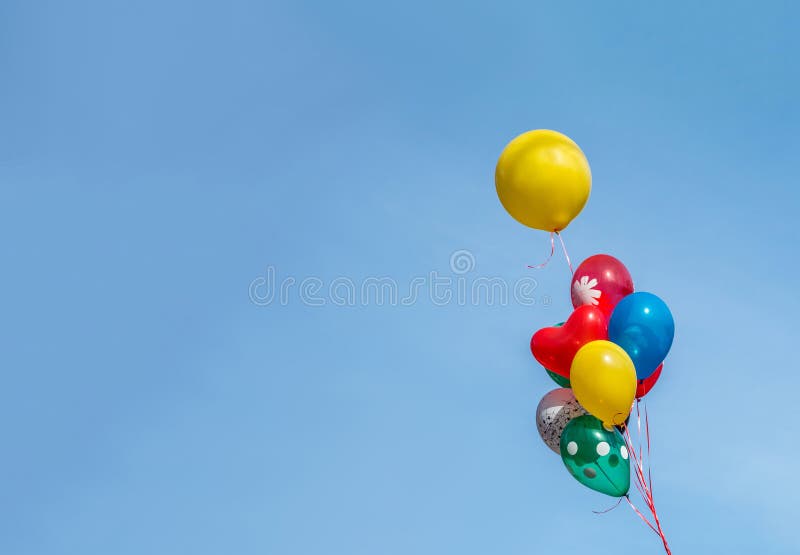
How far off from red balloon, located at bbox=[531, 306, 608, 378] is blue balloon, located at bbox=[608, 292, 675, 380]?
0.55 ft

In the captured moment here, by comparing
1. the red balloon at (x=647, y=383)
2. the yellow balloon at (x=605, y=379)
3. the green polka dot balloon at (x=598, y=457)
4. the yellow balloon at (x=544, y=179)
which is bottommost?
the green polka dot balloon at (x=598, y=457)

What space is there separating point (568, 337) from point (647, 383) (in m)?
0.98

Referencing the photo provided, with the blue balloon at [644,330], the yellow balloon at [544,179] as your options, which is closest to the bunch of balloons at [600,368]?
the blue balloon at [644,330]

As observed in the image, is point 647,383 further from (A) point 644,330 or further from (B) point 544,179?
(B) point 544,179

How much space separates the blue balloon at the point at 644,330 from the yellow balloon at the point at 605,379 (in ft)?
0.70

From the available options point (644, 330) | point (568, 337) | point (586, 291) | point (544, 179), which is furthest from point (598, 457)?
point (544, 179)

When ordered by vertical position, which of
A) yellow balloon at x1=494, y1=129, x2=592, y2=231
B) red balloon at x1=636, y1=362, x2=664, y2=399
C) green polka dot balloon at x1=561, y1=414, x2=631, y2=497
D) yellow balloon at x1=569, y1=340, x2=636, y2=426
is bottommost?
green polka dot balloon at x1=561, y1=414, x2=631, y2=497

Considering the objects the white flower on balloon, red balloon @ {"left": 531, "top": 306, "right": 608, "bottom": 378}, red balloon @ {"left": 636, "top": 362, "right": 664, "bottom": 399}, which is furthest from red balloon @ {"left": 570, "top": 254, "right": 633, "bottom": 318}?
red balloon @ {"left": 636, "top": 362, "right": 664, "bottom": 399}

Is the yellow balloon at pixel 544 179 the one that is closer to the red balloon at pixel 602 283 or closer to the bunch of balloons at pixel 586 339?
the bunch of balloons at pixel 586 339

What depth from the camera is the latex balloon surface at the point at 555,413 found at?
29.5 feet

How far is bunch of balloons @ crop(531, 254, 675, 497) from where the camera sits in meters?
8.23

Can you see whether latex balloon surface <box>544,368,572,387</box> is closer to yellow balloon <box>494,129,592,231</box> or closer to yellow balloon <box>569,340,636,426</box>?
yellow balloon <box>569,340,636,426</box>

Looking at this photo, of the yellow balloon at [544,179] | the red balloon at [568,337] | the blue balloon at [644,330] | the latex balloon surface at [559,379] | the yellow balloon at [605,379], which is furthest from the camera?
the latex balloon surface at [559,379]

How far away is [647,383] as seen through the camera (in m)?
9.10
